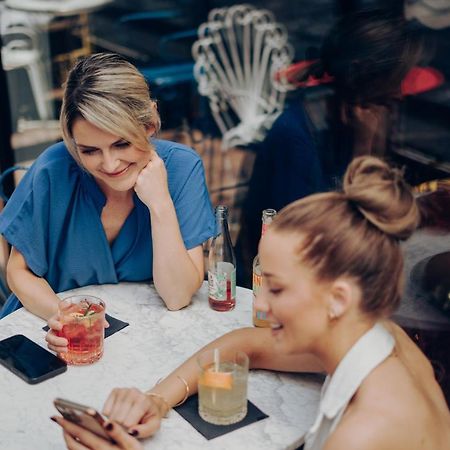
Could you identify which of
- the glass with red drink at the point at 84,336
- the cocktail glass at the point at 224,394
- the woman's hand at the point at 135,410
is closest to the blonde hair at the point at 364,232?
the cocktail glass at the point at 224,394

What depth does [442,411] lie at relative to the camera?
154 centimetres

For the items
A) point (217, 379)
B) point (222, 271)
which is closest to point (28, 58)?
point (222, 271)

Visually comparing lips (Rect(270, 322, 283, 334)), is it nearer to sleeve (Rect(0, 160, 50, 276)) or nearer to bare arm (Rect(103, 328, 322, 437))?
bare arm (Rect(103, 328, 322, 437))

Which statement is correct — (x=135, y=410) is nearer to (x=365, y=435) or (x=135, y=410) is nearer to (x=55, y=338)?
(x=55, y=338)

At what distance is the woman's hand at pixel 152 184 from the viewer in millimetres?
2127

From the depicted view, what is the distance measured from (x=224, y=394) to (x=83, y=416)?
0.30 metres

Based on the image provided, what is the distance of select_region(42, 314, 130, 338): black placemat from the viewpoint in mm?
Result: 1963

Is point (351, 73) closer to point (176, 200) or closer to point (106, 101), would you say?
point (176, 200)

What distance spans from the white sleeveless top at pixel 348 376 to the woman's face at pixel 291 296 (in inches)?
3.0

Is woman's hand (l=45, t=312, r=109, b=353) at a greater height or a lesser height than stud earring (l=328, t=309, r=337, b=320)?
lesser

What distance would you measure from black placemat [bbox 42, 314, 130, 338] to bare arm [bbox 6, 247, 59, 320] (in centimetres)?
6

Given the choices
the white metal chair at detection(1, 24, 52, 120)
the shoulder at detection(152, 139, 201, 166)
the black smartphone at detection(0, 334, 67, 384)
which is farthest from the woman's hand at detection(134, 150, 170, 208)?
the white metal chair at detection(1, 24, 52, 120)

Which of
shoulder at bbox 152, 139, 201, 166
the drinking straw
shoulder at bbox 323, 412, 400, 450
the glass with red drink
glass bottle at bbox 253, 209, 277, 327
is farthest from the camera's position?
→ shoulder at bbox 152, 139, 201, 166

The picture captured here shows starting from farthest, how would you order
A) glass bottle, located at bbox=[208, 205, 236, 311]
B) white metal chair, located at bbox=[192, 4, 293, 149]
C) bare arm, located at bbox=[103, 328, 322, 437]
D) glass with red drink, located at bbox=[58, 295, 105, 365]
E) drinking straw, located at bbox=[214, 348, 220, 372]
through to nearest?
white metal chair, located at bbox=[192, 4, 293, 149] → glass bottle, located at bbox=[208, 205, 236, 311] → glass with red drink, located at bbox=[58, 295, 105, 365] → drinking straw, located at bbox=[214, 348, 220, 372] → bare arm, located at bbox=[103, 328, 322, 437]
